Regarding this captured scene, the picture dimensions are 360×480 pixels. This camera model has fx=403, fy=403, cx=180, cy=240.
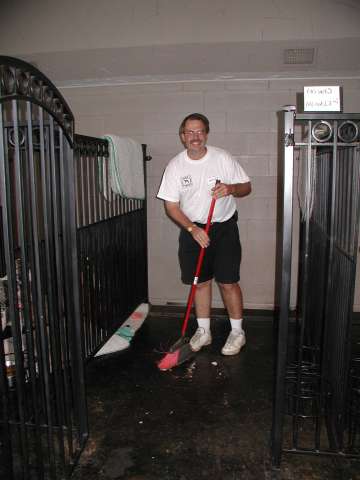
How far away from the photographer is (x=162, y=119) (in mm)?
3643

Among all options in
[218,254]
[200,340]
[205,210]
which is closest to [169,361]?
[200,340]

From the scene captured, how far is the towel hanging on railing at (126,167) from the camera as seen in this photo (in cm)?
283

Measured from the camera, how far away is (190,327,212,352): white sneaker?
2938mm

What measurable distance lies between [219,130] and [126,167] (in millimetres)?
1044

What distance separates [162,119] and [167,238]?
3.57 ft

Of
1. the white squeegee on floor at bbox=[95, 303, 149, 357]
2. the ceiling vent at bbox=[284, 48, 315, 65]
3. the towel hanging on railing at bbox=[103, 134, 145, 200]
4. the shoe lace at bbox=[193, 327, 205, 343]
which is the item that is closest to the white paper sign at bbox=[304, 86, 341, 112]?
the towel hanging on railing at bbox=[103, 134, 145, 200]

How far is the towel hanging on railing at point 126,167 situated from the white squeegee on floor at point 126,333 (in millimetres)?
1012

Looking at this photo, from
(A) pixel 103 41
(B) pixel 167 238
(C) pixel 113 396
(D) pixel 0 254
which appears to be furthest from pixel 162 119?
(C) pixel 113 396

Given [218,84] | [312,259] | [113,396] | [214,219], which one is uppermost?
[218,84]

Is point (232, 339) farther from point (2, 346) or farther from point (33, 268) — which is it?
point (2, 346)

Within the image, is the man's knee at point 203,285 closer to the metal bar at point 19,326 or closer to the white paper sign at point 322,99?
the white paper sign at point 322,99

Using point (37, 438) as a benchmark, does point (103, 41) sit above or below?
above

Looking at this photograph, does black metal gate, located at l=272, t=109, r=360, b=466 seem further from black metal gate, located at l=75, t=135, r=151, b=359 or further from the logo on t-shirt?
black metal gate, located at l=75, t=135, r=151, b=359

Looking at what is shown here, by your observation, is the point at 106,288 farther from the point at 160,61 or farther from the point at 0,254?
the point at 160,61
